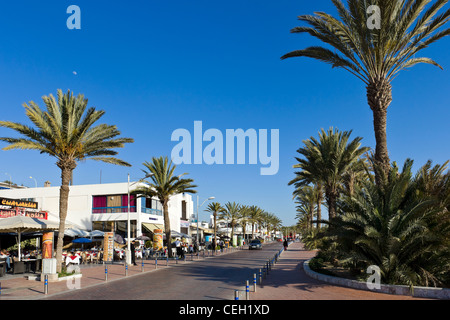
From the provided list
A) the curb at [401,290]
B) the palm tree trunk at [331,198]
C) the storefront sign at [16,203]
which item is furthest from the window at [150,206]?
the curb at [401,290]

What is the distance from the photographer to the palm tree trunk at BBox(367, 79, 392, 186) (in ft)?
52.5

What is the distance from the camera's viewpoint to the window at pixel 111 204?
45.8 meters

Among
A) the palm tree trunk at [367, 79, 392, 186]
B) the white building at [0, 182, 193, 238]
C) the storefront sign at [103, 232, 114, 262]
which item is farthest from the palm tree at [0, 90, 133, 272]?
the white building at [0, 182, 193, 238]

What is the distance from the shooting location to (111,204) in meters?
46.2

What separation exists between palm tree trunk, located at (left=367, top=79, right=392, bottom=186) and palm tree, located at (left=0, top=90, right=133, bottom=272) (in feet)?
45.7

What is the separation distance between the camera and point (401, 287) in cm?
1245

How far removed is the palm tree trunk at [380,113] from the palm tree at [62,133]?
45.7 feet

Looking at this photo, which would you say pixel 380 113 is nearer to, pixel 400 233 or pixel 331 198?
pixel 400 233

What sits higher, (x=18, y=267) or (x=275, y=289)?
(x=275, y=289)

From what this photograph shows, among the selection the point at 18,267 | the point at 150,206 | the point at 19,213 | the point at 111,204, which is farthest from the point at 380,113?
the point at 111,204

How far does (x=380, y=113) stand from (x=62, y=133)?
49.6 ft

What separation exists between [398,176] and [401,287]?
438cm
